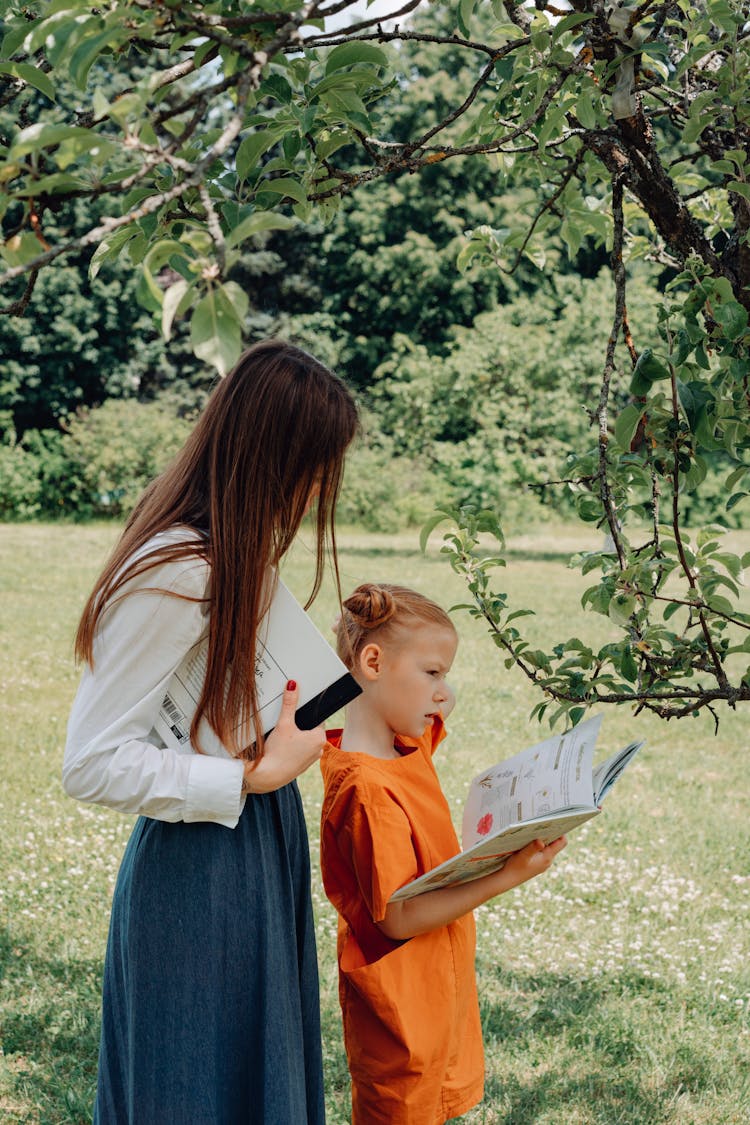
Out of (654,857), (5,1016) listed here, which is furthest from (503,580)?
(5,1016)

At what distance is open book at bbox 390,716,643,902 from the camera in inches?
61.1

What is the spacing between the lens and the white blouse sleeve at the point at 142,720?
4.70 feet

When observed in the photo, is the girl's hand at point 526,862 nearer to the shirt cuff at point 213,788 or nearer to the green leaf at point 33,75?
the shirt cuff at point 213,788

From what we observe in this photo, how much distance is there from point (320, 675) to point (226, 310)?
736 mm

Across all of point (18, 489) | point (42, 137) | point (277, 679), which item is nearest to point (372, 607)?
point (277, 679)

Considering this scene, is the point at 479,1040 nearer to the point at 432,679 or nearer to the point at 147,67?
the point at 432,679

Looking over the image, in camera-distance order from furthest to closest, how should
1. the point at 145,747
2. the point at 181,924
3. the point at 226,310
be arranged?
the point at 181,924 < the point at 145,747 < the point at 226,310

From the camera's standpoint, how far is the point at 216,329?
89cm

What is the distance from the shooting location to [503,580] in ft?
36.7

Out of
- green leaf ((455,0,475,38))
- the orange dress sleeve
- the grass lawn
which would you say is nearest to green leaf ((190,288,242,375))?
green leaf ((455,0,475,38))

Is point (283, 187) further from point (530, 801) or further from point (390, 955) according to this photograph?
point (390, 955)

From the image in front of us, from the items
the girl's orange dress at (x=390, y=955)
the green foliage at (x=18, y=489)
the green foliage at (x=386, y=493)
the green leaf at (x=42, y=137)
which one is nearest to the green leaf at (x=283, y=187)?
the green leaf at (x=42, y=137)

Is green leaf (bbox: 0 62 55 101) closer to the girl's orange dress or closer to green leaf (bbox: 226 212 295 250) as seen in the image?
green leaf (bbox: 226 212 295 250)

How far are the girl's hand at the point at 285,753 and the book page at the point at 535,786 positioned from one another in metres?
0.27
